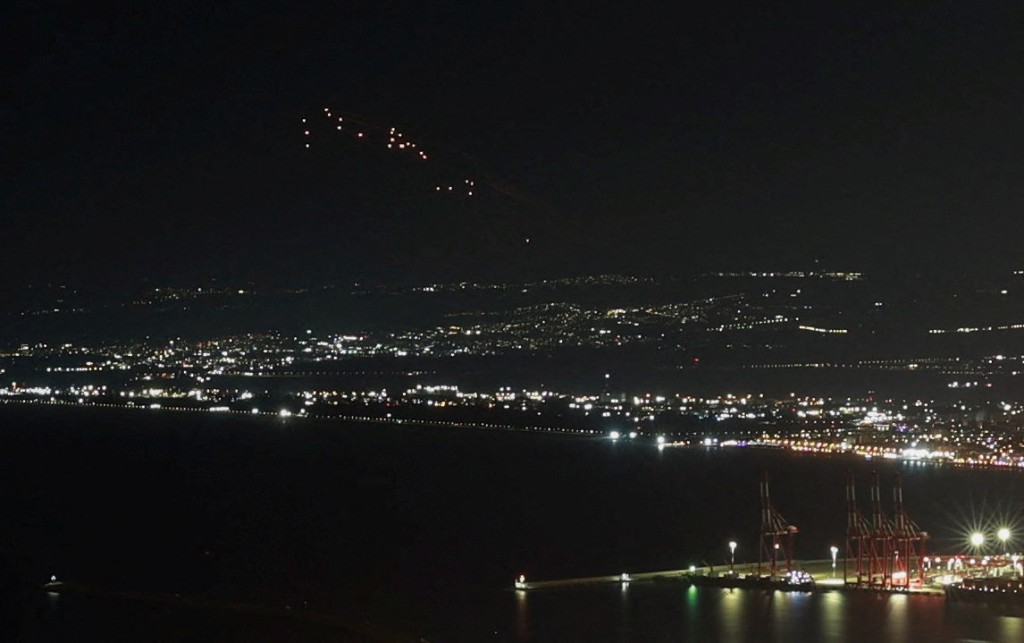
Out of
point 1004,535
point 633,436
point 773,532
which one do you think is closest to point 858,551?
point 773,532

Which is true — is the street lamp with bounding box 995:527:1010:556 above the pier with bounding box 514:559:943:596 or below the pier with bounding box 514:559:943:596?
above

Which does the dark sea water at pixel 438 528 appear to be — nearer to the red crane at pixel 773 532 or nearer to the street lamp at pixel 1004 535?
the street lamp at pixel 1004 535

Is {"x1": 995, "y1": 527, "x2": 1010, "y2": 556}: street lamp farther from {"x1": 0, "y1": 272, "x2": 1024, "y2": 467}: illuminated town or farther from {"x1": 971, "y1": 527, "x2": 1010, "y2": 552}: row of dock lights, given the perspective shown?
{"x1": 0, "y1": 272, "x2": 1024, "y2": 467}: illuminated town

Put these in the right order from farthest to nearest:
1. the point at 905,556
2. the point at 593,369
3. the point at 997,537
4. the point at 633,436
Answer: the point at 593,369
the point at 633,436
the point at 997,537
the point at 905,556

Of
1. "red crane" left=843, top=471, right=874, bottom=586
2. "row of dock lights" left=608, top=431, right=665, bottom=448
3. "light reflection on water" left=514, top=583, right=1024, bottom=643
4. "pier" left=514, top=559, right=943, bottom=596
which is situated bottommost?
"light reflection on water" left=514, top=583, right=1024, bottom=643

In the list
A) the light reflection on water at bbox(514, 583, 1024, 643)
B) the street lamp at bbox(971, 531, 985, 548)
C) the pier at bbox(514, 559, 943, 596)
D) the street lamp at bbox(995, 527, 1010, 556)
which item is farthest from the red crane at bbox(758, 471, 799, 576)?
the street lamp at bbox(995, 527, 1010, 556)

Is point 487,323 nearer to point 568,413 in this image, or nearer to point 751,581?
point 568,413

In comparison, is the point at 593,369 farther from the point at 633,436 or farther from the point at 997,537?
the point at 997,537

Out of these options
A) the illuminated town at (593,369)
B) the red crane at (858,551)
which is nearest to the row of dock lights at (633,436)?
the illuminated town at (593,369)

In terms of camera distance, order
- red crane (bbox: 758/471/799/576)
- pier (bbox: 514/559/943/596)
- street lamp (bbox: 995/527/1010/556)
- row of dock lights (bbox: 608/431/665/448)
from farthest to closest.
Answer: row of dock lights (bbox: 608/431/665/448)
street lamp (bbox: 995/527/1010/556)
red crane (bbox: 758/471/799/576)
pier (bbox: 514/559/943/596)

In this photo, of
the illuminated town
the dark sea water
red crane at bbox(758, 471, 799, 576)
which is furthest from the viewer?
the illuminated town
